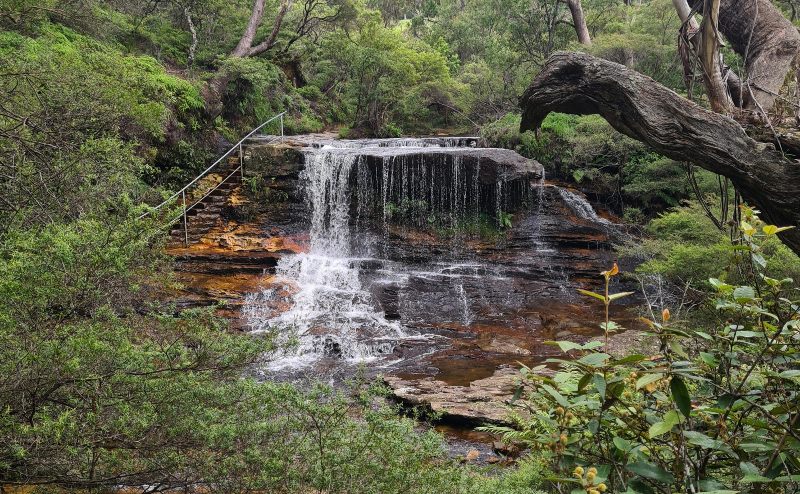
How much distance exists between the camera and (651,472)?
1496mm

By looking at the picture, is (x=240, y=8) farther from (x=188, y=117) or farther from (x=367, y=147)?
(x=367, y=147)

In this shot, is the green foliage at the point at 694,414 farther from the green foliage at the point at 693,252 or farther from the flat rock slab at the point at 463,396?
the green foliage at the point at 693,252

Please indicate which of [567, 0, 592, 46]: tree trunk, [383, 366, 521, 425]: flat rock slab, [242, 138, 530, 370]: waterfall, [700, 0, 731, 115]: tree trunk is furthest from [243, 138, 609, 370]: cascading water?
[700, 0, 731, 115]: tree trunk

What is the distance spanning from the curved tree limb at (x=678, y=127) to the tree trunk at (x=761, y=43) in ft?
1.29

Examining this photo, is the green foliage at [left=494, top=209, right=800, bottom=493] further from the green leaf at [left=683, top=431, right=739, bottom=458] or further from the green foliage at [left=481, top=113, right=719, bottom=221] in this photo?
the green foliage at [left=481, top=113, right=719, bottom=221]

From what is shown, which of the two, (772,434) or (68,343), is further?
(68,343)

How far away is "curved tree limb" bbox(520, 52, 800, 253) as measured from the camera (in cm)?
279

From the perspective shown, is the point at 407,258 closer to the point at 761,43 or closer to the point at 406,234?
the point at 406,234

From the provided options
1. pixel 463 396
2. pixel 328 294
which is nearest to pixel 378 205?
pixel 328 294

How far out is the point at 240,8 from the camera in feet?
66.4

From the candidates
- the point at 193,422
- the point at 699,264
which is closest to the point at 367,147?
the point at 699,264

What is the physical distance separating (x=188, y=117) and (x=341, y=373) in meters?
9.54

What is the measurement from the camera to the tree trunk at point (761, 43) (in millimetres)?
3238

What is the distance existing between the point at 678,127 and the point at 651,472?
213 cm
